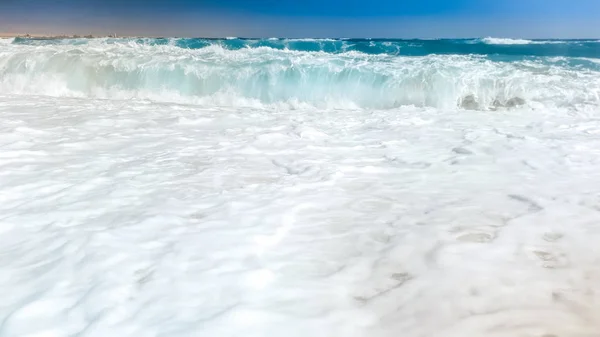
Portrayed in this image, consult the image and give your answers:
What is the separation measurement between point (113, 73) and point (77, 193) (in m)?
9.28

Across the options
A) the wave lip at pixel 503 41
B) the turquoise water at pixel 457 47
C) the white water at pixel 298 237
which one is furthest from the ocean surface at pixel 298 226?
the wave lip at pixel 503 41

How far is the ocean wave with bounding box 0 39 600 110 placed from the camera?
29.2 ft

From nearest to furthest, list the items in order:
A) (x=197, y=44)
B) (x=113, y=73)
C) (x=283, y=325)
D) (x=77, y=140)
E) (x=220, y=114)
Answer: (x=283, y=325) → (x=77, y=140) → (x=220, y=114) → (x=113, y=73) → (x=197, y=44)

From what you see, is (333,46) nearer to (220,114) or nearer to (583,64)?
(583,64)

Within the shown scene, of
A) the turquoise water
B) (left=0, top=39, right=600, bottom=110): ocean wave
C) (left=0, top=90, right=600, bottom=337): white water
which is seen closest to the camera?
(left=0, top=90, right=600, bottom=337): white water

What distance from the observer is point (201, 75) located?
1106 cm

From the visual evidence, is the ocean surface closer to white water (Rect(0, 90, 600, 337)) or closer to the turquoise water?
white water (Rect(0, 90, 600, 337))

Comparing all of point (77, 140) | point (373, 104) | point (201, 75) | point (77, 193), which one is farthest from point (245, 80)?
point (77, 193)

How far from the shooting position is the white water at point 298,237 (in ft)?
6.46

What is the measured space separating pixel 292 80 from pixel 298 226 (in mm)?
8005

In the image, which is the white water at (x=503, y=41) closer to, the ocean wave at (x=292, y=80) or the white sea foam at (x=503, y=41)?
the white sea foam at (x=503, y=41)

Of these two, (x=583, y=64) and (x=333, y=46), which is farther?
(x=333, y=46)

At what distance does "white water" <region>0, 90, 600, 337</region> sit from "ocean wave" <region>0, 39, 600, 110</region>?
4051mm

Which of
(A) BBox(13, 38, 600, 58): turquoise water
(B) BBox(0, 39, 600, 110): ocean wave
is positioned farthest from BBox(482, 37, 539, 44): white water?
(B) BBox(0, 39, 600, 110): ocean wave
